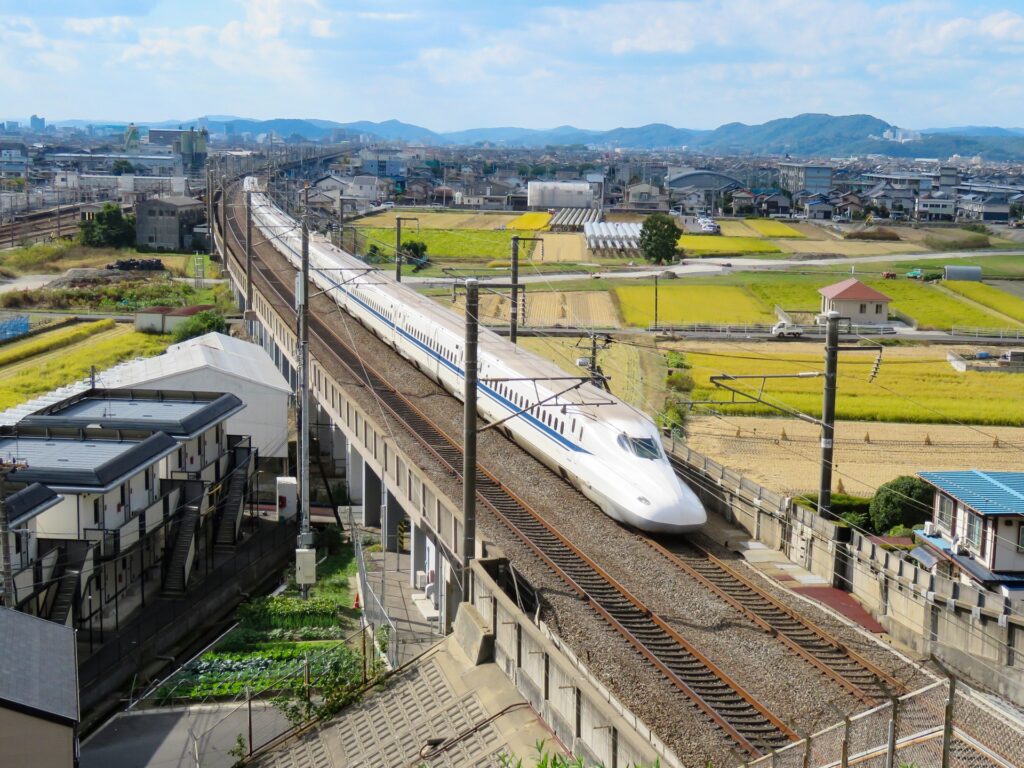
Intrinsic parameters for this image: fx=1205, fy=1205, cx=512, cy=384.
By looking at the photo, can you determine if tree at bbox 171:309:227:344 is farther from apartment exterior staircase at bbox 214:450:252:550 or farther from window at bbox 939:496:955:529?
window at bbox 939:496:955:529

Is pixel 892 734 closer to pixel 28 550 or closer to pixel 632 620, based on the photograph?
pixel 632 620

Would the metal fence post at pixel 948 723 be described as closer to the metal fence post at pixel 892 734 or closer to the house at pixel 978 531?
the metal fence post at pixel 892 734

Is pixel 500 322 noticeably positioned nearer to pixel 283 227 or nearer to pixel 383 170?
pixel 283 227

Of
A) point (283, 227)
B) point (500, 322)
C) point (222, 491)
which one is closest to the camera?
point (222, 491)

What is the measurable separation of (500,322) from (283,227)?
21.1m

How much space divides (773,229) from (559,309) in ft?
206

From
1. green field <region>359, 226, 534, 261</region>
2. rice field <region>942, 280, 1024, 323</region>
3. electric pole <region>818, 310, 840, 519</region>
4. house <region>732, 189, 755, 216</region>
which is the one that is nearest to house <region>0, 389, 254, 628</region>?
electric pole <region>818, 310, 840, 519</region>

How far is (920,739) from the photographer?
34.9 ft

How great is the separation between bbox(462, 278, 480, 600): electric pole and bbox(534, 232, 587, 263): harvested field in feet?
220

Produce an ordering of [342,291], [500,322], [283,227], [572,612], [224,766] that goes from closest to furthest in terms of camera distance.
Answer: [572,612]
[224,766]
[342,291]
[500,322]
[283,227]

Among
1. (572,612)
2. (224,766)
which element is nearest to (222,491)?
(224,766)

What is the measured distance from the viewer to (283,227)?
236 feet

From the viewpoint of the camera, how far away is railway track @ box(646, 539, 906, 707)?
45.2ft

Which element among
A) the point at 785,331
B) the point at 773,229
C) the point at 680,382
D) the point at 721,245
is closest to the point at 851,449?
the point at 680,382
